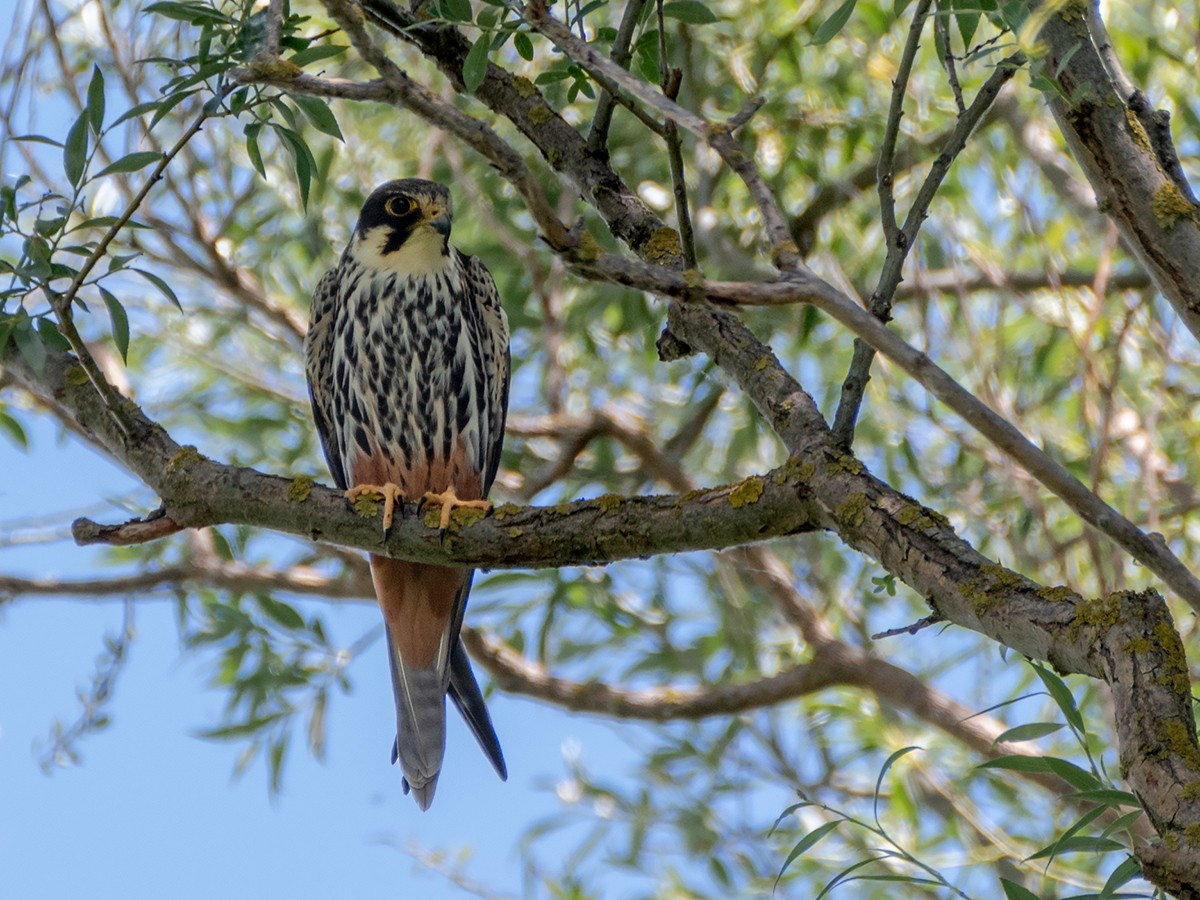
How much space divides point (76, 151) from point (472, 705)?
5.83 feet

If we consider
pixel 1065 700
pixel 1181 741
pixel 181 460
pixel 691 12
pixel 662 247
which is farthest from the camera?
pixel 662 247

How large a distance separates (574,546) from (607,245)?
2.56 metres

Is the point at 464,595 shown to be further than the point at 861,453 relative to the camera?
No

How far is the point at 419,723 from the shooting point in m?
3.87

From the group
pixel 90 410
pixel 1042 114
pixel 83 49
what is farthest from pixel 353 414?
pixel 1042 114

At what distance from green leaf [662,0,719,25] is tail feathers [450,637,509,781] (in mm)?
1814

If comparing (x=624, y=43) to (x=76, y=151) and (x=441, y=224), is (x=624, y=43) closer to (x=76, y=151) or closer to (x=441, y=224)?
(x=76, y=151)

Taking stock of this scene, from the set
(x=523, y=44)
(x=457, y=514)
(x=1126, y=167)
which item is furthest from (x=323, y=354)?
(x=1126, y=167)

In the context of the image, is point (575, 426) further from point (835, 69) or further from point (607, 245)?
point (835, 69)

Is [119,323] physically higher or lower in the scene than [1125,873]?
higher

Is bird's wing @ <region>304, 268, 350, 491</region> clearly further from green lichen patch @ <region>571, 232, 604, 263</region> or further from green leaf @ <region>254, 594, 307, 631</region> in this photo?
green lichen patch @ <region>571, 232, 604, 263</region>

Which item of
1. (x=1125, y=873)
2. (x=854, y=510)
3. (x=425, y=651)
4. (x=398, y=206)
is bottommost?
(x=1125, y=873)

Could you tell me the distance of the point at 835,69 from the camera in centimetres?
554

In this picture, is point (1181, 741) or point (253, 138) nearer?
point (1181, 741)
